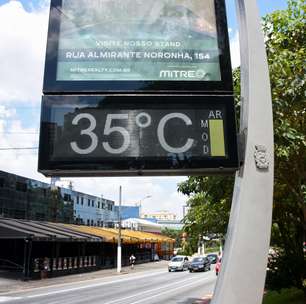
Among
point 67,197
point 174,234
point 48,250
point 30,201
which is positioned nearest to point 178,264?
point 48,250

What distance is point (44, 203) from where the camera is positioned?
45.7m

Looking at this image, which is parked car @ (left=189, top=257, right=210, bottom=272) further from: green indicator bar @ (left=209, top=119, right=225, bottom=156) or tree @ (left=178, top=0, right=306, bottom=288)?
green indicator bar @ (left=209, top=119, right=225, bottom=156)

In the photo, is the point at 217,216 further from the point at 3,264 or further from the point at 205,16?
the point at 3,264

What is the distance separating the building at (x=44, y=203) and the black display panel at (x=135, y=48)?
3500 centimetres

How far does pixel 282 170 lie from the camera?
11242 millimetres

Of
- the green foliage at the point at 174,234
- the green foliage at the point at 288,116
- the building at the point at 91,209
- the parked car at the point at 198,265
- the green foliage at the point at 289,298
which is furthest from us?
the green foliage at the point at 174,234

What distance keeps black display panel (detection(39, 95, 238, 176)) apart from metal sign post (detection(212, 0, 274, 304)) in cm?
37

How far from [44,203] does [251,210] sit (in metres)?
42.5

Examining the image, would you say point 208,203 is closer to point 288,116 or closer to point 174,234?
point 288,116

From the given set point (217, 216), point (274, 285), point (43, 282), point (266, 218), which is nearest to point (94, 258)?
point (43, 282)

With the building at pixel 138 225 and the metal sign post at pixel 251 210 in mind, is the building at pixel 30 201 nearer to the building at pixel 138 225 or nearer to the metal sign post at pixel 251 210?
the building at pixel 138 225

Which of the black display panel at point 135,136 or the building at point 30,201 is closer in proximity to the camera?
the black display panel at point 135,136

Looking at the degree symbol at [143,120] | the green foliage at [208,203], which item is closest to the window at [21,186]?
the green foliage at [208,203]

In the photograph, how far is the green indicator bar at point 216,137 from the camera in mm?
4520
